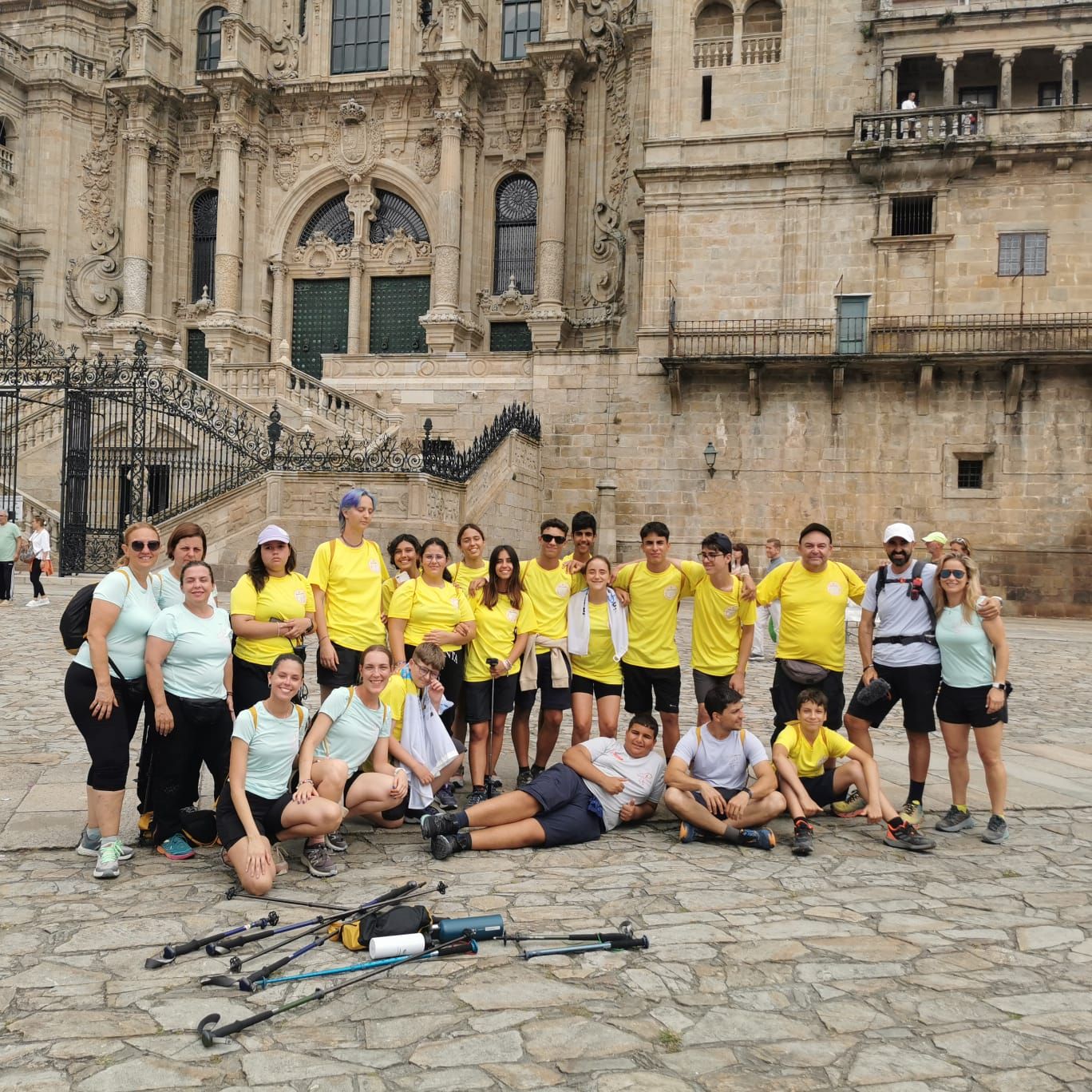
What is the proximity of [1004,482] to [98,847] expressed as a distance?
21429 millimetres

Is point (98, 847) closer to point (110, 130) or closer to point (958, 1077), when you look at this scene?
point (958, 1077)

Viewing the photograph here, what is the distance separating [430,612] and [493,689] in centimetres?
75

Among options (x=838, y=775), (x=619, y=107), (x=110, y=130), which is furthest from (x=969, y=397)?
(x=110, y=130)

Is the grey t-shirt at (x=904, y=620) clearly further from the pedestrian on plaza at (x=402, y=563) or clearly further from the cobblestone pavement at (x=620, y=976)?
the pedestrian on plaza at (x=402, y=563)

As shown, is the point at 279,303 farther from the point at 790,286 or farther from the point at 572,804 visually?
the point at 572,804

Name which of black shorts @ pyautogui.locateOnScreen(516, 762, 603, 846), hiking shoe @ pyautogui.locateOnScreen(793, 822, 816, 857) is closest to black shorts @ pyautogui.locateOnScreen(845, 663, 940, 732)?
hiking shoe @ pyautogui.locateOnScreen(793, 822, 816, 857)

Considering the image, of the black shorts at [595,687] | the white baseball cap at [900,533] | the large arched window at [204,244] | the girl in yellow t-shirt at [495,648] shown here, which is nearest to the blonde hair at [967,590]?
the white baseball cap at [900,533]

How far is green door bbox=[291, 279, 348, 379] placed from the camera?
110 feet

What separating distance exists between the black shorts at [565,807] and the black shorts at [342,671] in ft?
5.08

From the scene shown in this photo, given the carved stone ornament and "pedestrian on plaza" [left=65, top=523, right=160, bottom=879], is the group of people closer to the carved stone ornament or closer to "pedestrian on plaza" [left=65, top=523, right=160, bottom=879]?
"pedestrian on plaza" [left=65, top=523, right=160, bottom=879]

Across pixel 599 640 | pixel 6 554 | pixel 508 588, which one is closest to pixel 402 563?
pixel 508 588

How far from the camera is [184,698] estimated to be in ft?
18.6

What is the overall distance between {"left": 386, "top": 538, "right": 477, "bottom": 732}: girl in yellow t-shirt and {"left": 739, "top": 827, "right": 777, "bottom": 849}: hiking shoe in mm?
2245

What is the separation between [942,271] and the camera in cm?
2378
